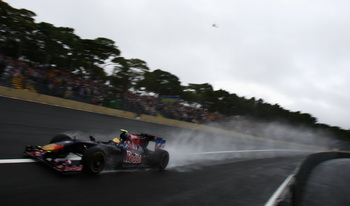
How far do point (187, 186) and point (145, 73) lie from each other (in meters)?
32.0

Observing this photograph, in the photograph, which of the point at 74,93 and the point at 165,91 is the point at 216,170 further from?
the point at 165,91

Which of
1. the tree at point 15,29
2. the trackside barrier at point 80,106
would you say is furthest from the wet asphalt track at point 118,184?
the tree at point 15,29

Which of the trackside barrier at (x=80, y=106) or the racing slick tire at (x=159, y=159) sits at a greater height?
the trackside barrier at (x=80, y=106)

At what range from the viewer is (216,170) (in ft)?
27.4

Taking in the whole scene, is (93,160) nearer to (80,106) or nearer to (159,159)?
(159,159)

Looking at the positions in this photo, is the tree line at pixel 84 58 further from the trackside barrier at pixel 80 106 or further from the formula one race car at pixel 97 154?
the formula one race car at pixel 97 154

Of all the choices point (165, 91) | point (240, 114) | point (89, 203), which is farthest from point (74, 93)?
point (240, 114)

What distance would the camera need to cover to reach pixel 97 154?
489 cm

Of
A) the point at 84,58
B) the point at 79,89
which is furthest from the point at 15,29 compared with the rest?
the point at 79,89

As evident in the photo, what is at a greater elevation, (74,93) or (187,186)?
(74,93)

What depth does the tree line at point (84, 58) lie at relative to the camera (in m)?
24.0

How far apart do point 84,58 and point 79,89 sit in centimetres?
1358

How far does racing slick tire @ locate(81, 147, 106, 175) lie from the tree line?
20.9m

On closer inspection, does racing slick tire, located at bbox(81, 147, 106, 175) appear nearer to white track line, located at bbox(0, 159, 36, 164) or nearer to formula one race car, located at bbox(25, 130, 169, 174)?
formula one race car, located at bbox(25, 130, 169, 174)
